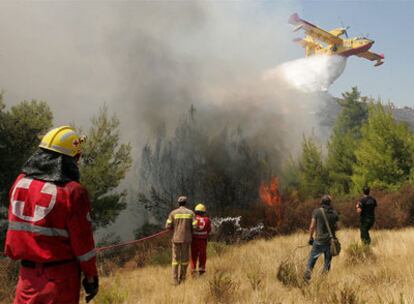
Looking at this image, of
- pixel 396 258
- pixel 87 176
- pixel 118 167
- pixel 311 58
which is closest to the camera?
pixel 396 258

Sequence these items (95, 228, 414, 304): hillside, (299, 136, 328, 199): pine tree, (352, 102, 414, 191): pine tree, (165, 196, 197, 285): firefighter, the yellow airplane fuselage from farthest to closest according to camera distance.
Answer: the yellow airplane fuselage < (299, 136, 328, 199): pine tree < (352, 102, 414, 191): pine tree < (165, 196, 197, 285): firefighter < (95, 228, 414, 304): hillside

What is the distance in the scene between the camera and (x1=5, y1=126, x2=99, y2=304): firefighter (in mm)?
A: 2416

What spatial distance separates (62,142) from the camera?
2.60 m

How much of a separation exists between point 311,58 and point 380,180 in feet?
52.4

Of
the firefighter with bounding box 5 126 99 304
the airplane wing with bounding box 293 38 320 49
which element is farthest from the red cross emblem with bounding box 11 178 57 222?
the airplane wing with bounding box 293 38 320 49

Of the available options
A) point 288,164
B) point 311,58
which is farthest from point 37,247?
point 311,58

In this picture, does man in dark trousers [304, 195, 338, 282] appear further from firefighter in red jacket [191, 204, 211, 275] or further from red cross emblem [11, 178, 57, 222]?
red cross emblem [11, 178, 57, 222]

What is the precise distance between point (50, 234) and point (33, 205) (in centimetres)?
22

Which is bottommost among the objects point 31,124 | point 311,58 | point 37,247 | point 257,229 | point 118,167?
point 257,229

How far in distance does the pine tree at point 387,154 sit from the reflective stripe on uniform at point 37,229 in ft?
65.0

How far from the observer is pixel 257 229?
48.2ft

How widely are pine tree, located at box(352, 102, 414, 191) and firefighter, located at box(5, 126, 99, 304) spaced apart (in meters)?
19.7

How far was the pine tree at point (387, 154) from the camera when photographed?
19.8 m

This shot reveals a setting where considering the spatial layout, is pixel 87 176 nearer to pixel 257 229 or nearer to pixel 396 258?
pixel 257 229
